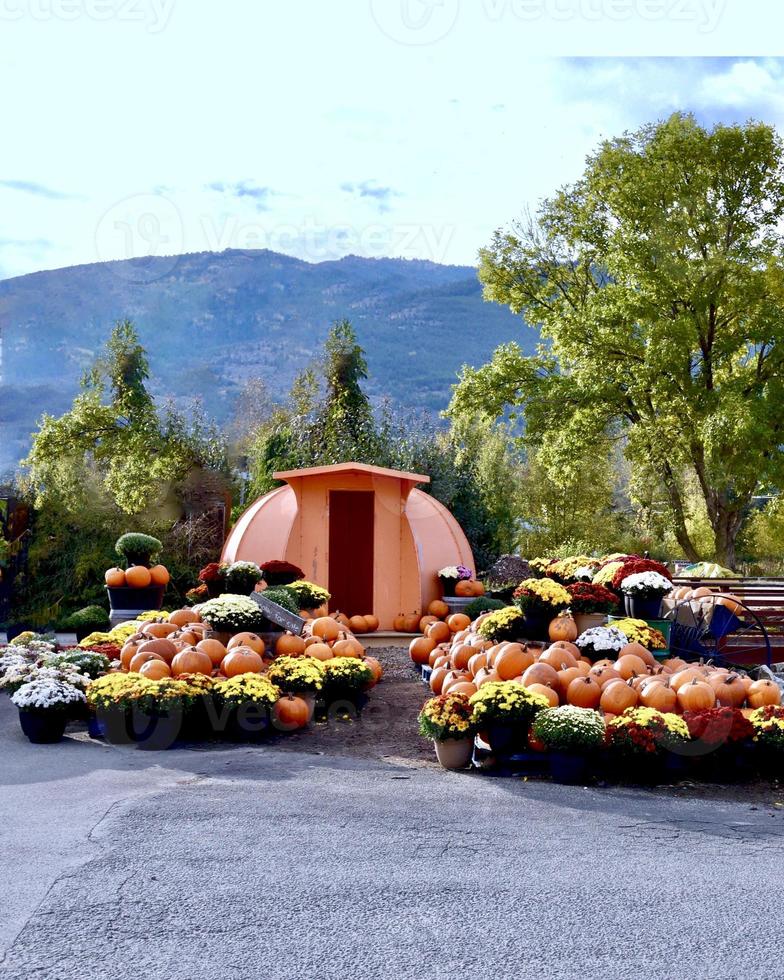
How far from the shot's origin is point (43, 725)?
9.00m

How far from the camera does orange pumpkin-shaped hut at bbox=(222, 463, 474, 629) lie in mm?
16594

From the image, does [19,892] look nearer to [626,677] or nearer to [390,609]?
[626,677]

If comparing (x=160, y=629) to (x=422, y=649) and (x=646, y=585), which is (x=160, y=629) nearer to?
(x=422, y=649)

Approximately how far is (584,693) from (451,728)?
1.21 metres

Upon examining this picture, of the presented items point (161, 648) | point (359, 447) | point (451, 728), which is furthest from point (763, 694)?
point (359, 447)

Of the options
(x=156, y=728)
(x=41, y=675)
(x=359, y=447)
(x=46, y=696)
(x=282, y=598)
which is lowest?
(x=156, y=728)

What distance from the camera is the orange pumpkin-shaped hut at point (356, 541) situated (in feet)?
54.4

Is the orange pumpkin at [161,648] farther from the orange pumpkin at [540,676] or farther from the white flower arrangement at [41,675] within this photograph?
the orange pumpkin at [540,676]

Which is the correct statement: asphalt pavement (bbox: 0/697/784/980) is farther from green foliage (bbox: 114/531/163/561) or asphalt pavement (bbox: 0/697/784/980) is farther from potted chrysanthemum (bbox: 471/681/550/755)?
green foliage (bbox: 114/531/163/561)

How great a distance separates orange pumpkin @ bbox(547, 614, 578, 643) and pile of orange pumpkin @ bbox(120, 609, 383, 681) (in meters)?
2.22

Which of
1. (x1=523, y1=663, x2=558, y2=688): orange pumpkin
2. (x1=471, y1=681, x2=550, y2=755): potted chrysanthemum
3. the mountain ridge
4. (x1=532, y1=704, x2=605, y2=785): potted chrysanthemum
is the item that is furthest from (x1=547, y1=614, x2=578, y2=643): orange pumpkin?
the mountain ridge

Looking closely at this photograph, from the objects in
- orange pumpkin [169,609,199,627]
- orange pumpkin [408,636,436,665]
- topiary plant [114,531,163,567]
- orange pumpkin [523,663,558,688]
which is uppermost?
topiary plant [114,531,163,567]

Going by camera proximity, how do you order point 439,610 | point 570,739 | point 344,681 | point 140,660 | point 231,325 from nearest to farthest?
point 570,739 → point 140,660 → point 344,681 → point 439,610 → point 231,325

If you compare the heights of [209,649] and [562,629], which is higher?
[562,629]
